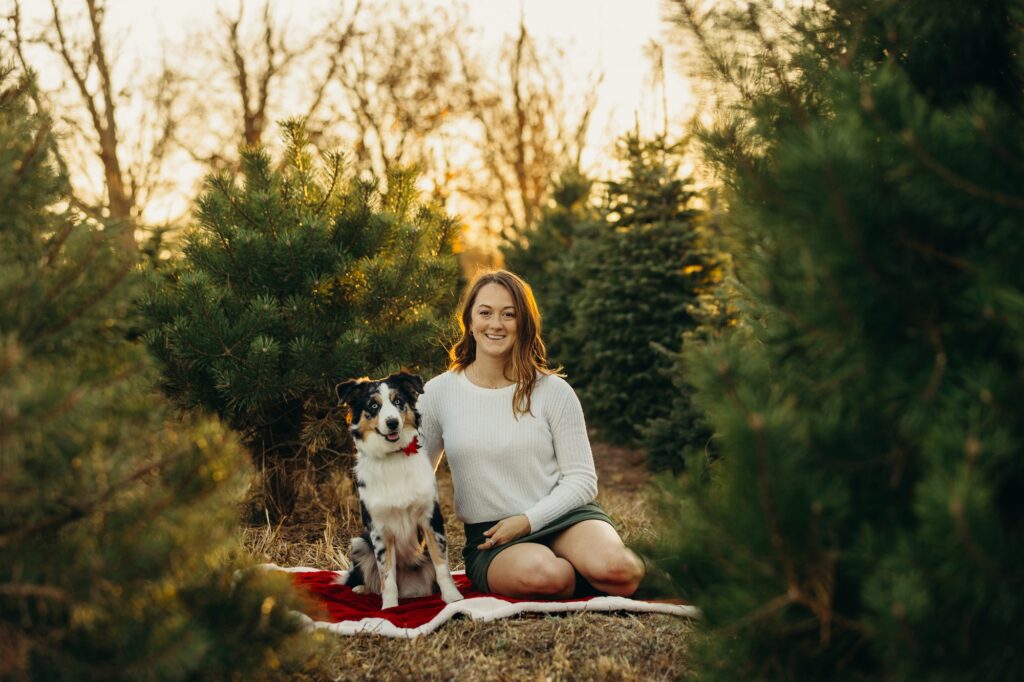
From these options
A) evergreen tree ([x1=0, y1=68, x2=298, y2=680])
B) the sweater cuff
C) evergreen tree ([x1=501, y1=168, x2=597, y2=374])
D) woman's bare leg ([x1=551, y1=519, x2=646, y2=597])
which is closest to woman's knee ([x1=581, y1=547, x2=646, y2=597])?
woman's bare leg ([x1=551, y1=519, x2=646, y2=597])

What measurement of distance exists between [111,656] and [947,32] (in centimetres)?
253

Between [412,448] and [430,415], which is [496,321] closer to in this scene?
[430,415]

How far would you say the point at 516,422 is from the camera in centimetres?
421

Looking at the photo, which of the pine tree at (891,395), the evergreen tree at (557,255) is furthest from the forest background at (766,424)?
the evergreen tree at (557,255)

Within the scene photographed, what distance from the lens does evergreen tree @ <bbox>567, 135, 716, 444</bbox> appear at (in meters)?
9.72

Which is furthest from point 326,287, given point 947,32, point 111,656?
point 947,32

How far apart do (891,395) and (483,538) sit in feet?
9.45

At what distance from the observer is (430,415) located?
14.4 ft

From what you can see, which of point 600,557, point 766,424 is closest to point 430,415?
point 600,557

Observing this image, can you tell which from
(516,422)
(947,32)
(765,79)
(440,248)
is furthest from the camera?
(440,248)

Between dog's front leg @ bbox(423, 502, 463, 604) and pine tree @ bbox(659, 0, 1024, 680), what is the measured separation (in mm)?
2190

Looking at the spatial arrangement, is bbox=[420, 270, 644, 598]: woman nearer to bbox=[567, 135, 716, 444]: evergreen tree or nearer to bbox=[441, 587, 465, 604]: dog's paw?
bbox=[441, 587, 465, 604]: dog's paw

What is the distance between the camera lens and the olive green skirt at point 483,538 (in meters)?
4.06

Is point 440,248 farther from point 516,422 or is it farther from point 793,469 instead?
point 793,469
